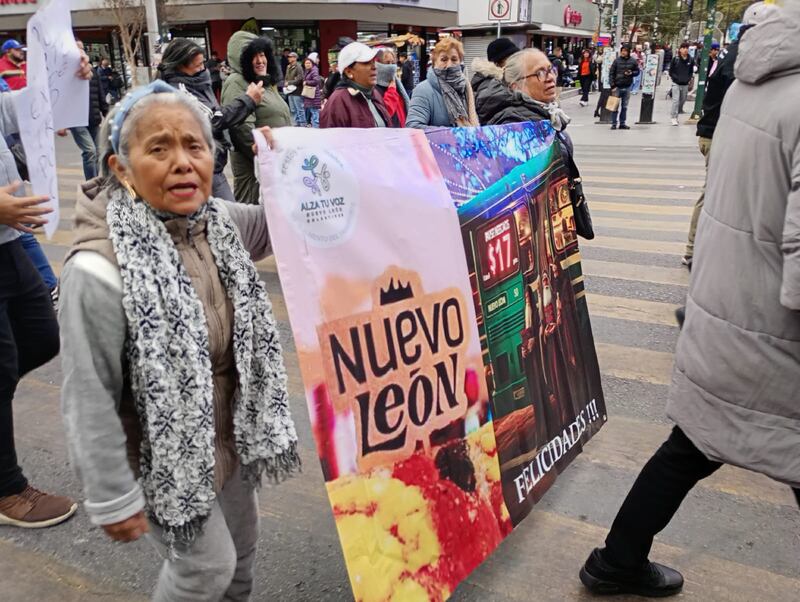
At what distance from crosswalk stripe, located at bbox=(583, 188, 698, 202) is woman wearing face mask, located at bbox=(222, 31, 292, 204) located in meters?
4.62

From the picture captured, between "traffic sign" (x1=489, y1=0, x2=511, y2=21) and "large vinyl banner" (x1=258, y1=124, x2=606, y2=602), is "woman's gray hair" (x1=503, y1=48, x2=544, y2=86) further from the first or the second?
"traffic sign" (x1=489, y1=0, x2=511, y2=21)

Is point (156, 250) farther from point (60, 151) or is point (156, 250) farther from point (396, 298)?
point (60, 151)

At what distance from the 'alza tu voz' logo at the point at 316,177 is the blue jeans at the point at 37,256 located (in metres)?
2.23

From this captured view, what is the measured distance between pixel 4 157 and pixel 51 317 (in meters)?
→ 0.63

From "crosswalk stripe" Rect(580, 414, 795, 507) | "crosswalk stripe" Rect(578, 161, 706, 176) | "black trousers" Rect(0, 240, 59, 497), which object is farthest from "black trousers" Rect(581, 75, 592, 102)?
"black trousers" Rect(0, 240, 59, 497)

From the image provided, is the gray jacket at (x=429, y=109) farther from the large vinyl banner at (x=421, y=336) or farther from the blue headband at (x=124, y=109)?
the blue headband at (x=124, y=109)

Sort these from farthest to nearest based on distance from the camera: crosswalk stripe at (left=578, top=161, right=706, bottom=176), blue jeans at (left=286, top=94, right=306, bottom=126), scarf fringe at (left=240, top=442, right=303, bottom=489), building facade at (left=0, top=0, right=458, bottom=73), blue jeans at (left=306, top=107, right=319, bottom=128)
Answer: building facade at (left=0, top=0, right=458, bottom=73), blue jeans at (left=286, top=94, right=306, bottom=126), blue jeans at (left=306, top=107, right=319, bottom=128), crosswalk stripe at (left=578, top=161, right=706, bottom=176), scarf fringe at (left=240, top=442, right=303, bottom=489)

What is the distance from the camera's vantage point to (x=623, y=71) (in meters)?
15.5

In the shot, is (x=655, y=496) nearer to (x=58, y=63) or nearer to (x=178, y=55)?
(x=58, y=63)

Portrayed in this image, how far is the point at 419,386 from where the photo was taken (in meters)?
2.16

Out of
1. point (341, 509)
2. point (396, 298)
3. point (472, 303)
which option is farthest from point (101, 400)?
point (472, 303)

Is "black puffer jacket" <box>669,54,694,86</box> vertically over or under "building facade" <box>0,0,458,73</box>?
under

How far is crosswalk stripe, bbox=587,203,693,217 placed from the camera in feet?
25.6

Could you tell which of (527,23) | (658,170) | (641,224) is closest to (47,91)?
(641,224)
